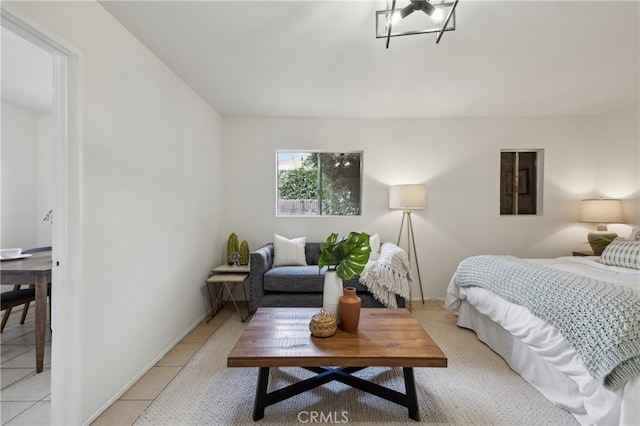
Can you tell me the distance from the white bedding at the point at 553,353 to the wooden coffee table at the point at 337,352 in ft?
2.56

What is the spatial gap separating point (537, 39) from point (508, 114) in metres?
1.82

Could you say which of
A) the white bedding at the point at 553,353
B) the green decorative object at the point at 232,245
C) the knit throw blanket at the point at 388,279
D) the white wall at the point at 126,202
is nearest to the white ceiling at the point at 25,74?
the white wall at the point at 126,202

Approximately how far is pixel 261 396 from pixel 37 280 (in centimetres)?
173

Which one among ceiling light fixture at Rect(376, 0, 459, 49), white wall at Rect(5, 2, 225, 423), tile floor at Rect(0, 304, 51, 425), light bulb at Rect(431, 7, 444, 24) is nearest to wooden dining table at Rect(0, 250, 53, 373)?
tile floor at Rect(0, 304, 51, 425)

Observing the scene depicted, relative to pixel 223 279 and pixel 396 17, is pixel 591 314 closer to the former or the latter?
pixel 396 17

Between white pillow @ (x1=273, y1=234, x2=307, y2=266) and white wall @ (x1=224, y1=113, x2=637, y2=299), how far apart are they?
1.13ft

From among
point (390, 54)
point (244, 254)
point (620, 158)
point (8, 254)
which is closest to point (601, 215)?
point (620, 158)

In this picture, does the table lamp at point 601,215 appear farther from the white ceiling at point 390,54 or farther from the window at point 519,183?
the white ceiling at point 390,54

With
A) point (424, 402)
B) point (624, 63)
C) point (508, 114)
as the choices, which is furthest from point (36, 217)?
point (624, 63)

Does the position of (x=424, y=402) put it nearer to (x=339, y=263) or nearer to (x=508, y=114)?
(x=339, y=263)

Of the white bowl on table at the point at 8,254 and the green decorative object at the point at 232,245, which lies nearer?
the white bowl on table at the point at 8,254

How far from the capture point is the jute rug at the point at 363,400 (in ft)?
5.17

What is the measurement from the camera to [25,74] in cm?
246

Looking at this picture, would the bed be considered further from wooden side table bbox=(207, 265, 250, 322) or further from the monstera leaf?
wooden side table bbox=(207, 265, 250, 322)
